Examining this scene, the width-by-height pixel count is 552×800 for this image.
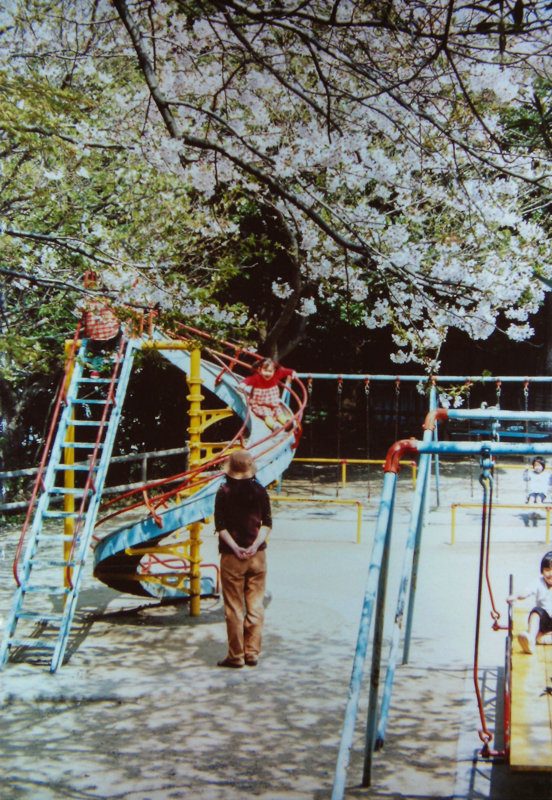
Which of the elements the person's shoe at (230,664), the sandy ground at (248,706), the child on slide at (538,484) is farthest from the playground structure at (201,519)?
the child on slide at (538,484)

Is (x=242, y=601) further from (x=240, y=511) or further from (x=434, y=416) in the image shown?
(x=434, y=416)

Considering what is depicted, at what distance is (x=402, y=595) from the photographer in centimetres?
473

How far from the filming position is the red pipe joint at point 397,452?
366 centimetres

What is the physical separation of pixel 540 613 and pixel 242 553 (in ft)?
6.89

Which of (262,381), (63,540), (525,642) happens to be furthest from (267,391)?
(525,642)

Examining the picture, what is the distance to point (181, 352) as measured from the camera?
7926 millimetres

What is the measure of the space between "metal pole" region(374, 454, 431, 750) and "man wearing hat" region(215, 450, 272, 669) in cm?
116

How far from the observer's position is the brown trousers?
217 inches

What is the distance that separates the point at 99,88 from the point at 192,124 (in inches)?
49.6

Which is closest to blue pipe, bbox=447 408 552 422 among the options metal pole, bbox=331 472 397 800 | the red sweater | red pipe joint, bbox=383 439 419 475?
red pipe joint, bbox=383 439 419 475

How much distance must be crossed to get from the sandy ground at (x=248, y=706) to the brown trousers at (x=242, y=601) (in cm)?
18

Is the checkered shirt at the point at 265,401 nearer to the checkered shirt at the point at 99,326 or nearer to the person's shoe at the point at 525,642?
the checkered shirt at the point at 99,326

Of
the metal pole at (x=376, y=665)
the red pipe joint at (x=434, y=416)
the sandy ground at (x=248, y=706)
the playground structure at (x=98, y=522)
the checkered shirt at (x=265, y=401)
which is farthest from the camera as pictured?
the checkered shirt at (x=265, y=401)

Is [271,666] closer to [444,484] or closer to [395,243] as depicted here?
[395,243]
